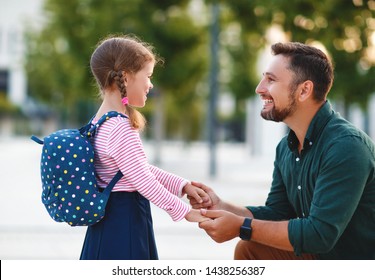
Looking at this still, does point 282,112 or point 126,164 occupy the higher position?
point 282,112

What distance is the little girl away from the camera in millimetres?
2754

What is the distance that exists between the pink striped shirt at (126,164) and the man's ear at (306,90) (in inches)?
28.7

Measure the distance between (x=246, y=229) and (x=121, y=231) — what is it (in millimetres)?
550

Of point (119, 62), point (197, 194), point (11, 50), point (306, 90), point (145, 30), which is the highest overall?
point (11, 50)

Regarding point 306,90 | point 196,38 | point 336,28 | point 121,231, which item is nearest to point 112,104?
point 121,231

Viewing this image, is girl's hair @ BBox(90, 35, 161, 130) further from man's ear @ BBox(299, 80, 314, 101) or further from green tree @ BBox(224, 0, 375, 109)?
green tree @ BBox(224, 0, 375, 109)

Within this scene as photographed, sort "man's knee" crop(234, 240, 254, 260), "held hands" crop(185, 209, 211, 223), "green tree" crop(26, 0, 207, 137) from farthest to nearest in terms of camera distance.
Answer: "green tree" crop(26, 0, 207, 137), "man's knee" crop(234, 240, 254, 260), "held hands" crop(185, 209, 211, 223)

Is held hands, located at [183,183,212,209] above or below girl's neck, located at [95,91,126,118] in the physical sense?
below

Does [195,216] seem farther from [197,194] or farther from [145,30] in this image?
[145,30]

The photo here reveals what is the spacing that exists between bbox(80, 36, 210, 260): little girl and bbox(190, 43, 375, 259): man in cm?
28

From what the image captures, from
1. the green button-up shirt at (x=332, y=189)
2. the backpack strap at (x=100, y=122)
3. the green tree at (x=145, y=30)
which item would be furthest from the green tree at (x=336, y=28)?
the backpack strap at (x=100, y=122)

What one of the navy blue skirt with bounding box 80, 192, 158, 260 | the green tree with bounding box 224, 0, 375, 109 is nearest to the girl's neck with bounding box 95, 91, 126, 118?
the navy blue skirt with bounding box 80, 192, 158, 260

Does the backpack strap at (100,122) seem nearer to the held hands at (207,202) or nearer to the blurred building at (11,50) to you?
the held hands at (207,202)

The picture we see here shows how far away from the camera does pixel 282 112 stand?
2.98 metres
